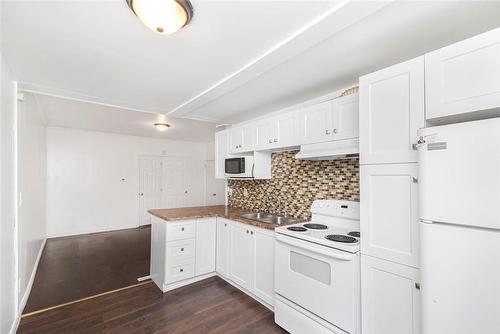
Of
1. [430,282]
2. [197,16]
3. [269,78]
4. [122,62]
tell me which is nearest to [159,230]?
[122,62]

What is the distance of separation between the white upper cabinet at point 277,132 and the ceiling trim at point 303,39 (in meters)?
0.68

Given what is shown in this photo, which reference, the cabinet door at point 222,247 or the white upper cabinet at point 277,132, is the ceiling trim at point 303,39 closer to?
the white upper cabinet at point 277,132

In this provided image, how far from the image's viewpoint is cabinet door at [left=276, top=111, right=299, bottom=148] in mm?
2637

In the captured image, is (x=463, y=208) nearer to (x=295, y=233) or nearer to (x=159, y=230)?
(x=295, y=233)

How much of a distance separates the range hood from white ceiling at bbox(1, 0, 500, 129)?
0.66 metres

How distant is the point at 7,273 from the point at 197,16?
2545 mm

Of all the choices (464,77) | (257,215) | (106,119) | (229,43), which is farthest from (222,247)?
(106,119)

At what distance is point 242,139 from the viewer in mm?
3486

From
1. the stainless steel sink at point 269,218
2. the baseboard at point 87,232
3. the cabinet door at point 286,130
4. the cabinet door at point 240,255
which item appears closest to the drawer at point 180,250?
the cabinet door at point 240,255

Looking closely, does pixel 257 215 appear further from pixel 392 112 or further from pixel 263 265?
pixel 392 112

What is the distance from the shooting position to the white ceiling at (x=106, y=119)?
12.0 feet

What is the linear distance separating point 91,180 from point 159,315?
4724 millimetres

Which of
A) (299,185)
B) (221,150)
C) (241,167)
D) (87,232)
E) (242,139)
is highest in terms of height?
(242,139)

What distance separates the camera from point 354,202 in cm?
230
